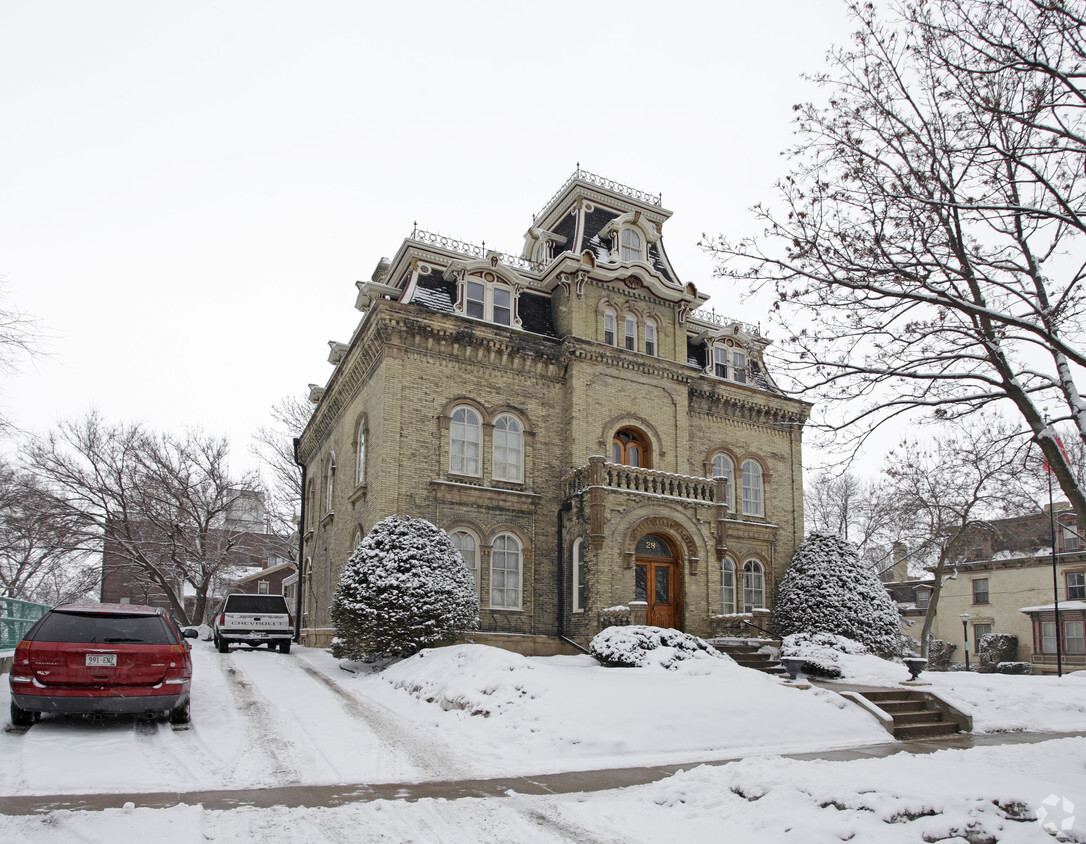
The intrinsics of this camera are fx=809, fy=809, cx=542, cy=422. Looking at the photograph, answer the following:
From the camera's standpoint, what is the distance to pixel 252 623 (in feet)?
70.3

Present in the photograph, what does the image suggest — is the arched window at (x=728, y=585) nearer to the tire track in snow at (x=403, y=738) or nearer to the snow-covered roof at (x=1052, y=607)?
the tire track in snow at (x=403, y=738)

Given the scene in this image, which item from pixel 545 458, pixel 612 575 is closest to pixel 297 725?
pixel 612 575

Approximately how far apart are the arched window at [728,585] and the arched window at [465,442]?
856 cm

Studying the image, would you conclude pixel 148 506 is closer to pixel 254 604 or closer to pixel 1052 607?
pixel 254 604

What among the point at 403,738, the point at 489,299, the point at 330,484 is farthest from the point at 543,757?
the point at 330,484

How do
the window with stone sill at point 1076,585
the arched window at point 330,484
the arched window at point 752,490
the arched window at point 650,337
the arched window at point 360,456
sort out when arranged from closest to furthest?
1. the arched window at point 360,456
2. the arched window at point 650,337
3. the arched window at point 752,490
4. the arched window at point 330,484
5. the window with stone sill at point 1076,585

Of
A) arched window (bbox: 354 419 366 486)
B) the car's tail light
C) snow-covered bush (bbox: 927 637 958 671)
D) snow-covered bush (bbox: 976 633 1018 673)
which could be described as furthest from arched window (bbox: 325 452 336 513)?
snow-covered bush (bbox: 976 633 1018 673)

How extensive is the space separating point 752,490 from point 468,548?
10539 millimetres

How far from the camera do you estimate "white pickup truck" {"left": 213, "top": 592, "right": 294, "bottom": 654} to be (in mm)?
21247

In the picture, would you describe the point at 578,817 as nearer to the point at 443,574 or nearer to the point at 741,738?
the point at 741,738

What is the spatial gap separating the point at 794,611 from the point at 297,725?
16.9 m

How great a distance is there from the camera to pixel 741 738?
11930 millimetres

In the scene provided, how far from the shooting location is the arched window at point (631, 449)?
23859 millimetres

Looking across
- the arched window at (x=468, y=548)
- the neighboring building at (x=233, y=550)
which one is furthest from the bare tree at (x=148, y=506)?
the arched window at (x=468, y=548)
